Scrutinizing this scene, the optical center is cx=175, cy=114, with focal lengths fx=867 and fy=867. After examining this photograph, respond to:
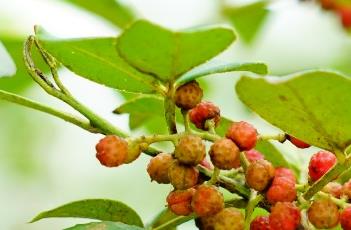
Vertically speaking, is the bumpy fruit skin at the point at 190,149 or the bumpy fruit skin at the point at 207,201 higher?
the bumpy fruit skin at the point at 190,149

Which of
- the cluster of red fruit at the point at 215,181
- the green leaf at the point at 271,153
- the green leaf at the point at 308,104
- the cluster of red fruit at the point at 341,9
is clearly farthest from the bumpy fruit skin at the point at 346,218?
the cluster of red fruit at the point at 341,9

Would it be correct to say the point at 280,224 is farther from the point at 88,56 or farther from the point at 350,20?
the point at 350,20

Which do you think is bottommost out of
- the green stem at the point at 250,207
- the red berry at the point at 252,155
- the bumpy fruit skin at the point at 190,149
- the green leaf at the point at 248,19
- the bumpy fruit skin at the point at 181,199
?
→ the green stem at the point at 250,207

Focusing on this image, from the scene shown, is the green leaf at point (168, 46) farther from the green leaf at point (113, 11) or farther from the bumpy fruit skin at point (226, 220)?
the green leaf at point (113, 11)

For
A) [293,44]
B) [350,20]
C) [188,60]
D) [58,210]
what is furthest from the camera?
[293,44]

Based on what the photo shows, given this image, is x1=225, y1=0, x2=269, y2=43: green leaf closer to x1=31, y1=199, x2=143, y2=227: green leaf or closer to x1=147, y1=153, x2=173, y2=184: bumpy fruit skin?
x1=31, y1=199, x2=143, y2=227: green leaf

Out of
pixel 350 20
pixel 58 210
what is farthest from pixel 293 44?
pixel 58 210
